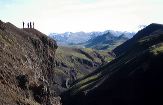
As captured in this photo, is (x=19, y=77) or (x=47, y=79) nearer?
(x=19, y=77)

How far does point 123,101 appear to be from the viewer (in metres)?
145

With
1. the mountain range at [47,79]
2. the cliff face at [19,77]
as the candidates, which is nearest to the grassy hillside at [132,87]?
the mountain range at [47,79]

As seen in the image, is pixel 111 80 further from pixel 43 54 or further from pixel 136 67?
pixel 43 54

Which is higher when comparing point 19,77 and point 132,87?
point 19,77

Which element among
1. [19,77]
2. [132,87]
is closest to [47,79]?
[132,87]

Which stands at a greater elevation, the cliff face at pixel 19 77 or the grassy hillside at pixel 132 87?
the cliff face at pixel 19 77

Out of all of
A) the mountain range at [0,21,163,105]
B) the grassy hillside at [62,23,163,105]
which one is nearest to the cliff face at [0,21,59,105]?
the mountain range at [0,21,163,105]

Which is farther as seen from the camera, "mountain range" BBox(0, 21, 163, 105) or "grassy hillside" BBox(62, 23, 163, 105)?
"grassy hillside" BBox(62, 23, 163, 105)

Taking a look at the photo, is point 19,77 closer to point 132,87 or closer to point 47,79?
point 47,79

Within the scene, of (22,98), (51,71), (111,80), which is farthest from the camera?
(111,80)

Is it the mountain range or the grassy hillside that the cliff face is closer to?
the mountain range

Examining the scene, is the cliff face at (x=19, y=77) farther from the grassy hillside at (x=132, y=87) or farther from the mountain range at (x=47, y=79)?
the grassy hillside at (x=132, y=87)

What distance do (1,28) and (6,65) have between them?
26157 millimetres

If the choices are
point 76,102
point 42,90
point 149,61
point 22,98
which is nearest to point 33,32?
point 76,102
